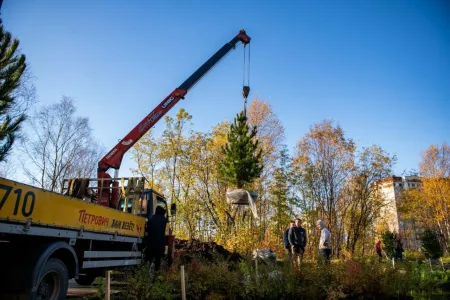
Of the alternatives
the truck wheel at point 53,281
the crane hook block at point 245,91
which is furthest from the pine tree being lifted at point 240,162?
the truck wheel at point 53,281

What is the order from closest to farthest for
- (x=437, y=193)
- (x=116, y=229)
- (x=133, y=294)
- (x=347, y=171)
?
(x=133, y=294) → (x=116, y=229) → (x=347, y=171) → (x=437, y=193)

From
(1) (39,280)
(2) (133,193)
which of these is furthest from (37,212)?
(2) (133,193)

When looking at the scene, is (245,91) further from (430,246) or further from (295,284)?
(430,246)

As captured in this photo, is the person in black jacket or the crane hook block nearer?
the person in black jacket

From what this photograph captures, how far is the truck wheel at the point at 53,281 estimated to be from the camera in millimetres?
4688

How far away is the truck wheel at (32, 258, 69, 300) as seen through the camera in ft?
15.4

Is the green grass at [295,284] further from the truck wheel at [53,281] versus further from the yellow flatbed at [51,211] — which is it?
the yellow flatbed at [51,211]

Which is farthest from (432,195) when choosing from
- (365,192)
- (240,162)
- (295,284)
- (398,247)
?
(295,284)

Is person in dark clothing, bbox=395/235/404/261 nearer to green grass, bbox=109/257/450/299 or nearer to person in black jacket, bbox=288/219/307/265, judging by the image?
person in black jacket, bbox=288/219/307/265

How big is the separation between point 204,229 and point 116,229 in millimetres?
22407

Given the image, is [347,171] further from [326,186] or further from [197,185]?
[197,185]

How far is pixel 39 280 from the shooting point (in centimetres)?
441

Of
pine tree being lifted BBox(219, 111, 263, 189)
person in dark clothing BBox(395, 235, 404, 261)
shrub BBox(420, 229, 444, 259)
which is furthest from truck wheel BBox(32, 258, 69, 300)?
shrub BBox(420, 229, 444, 259)

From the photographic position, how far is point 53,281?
16.3 feet
